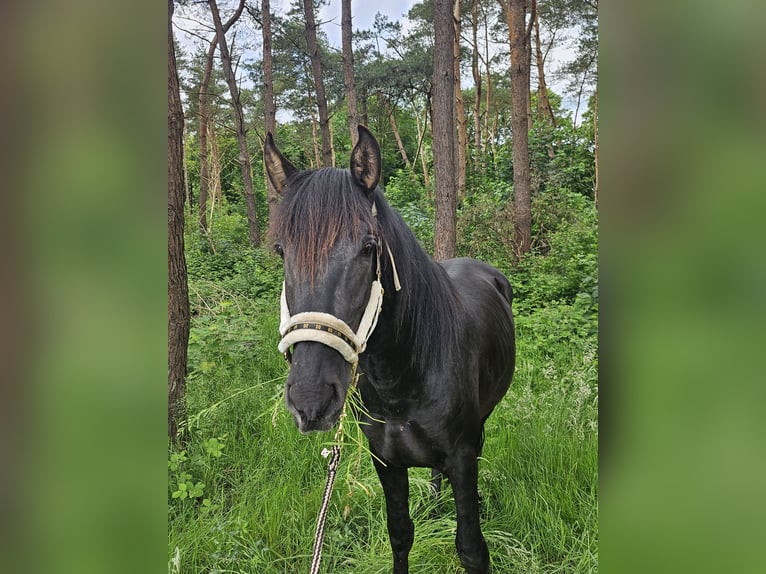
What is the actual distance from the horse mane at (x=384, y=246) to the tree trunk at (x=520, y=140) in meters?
7.55

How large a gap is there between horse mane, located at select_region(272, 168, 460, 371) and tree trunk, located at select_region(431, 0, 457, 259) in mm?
4340

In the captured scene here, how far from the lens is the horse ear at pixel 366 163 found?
1741mm

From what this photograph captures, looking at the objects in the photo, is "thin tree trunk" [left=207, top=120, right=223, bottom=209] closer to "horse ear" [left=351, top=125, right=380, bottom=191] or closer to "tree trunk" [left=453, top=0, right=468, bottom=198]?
"tree trunk" [left=453, top=0, right=468, bottom=198]

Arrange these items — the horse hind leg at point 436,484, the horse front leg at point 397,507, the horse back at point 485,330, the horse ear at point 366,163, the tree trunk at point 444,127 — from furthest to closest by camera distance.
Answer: the tree trunk at point 444,127 < the horse hind leg at point 436,484 < the horse back at point 485,330 < the horse front leg at point 397,507 < the horse ear at point 366,163

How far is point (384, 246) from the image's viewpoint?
1.82m

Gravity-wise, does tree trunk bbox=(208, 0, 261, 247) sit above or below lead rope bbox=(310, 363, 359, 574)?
above

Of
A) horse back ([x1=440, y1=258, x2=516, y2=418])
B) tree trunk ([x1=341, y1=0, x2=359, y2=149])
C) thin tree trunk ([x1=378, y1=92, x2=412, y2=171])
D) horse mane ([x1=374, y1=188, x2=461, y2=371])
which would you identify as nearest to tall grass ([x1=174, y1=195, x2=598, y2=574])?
horse mane ([x1=374, y1=188, x2=461, y2=371])

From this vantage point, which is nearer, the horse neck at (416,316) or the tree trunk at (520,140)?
the horse neck at (416,316)

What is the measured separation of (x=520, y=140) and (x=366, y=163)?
29.1 feet

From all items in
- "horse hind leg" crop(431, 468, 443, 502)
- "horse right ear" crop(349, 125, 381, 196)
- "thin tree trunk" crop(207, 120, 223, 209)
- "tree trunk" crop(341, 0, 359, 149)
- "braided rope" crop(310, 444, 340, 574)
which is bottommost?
"horse hind leg" crop(431, 468, 443, 502)

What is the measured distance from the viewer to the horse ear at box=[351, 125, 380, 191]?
1.74m

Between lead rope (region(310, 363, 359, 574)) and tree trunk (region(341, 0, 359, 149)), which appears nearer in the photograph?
lead rope (region(310, 363, 359, 574))

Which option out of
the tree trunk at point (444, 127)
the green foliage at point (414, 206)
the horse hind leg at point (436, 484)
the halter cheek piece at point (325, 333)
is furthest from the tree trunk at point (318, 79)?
the halter cheek piece at point (325, 333)

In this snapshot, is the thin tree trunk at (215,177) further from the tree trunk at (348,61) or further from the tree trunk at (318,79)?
the tree trunk at (348,61)
